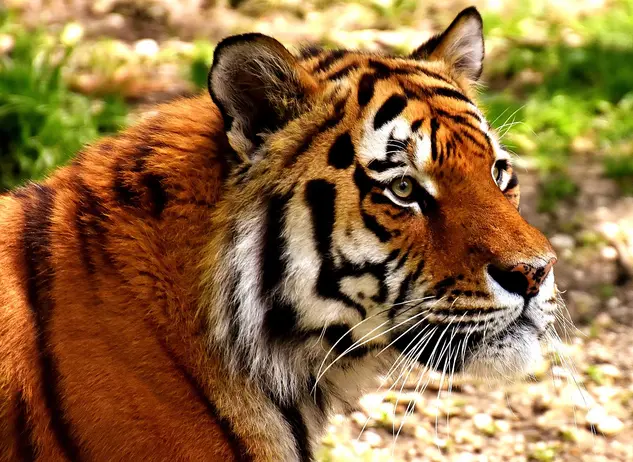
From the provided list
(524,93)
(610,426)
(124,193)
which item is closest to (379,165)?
(124,193)

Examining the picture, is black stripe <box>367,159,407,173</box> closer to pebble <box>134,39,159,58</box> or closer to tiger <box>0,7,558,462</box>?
tiger <box>0,7,558,462</box>

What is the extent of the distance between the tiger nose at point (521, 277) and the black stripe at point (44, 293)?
37.3 inches

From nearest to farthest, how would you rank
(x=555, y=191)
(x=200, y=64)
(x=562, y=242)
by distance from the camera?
(x=562, y=242), (x=555, y=191), (x=200, y=64)

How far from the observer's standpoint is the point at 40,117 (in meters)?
4.07

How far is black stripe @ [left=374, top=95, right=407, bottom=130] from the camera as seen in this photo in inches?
79.7

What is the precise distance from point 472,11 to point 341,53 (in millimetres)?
404

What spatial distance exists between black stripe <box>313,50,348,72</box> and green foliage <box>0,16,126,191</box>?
1.88 m

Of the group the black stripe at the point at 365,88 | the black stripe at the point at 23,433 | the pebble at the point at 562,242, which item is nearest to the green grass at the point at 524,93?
the pebble at the point at 562,242

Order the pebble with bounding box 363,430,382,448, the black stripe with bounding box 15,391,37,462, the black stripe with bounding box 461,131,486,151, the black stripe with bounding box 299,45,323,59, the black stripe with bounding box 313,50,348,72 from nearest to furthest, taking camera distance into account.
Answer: the black stripe with bounding box 15,391,37,462
the black stripe with bounding box 461,131,486,151
the black stripe with bounding box 313,50,348,72
the black stripe with bounding box 299,45,323,59
the pebble with bounding box 363,430,382,448

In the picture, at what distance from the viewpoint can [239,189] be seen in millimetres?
1993

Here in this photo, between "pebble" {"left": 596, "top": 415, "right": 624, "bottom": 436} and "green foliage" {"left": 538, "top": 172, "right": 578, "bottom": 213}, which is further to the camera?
"green foliage" {"left": 538, "top": 172, "right": 578, "bottom": 213}

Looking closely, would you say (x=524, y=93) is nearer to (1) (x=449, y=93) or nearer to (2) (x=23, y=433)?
(1) (x=449, y=93)

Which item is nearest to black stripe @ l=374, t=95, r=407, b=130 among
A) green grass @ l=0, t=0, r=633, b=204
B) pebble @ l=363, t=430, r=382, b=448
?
green grass @ l=0, t=0, r=633, b=204

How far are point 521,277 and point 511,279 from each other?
0.02 metres
